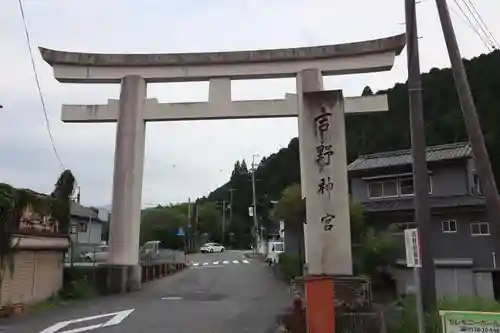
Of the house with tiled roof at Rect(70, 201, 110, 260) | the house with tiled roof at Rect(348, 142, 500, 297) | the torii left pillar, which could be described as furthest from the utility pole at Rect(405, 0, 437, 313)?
the house with tiled roof at Rect(70, 201, 110, 260)

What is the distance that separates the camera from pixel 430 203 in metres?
23.3

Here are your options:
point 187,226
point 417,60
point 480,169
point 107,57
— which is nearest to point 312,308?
point 480,169

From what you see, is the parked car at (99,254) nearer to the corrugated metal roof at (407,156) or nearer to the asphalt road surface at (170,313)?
the asphalt road surface at (170,313)

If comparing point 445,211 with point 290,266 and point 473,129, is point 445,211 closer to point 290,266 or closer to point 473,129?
point 290,266

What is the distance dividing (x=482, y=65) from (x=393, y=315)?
132 feet

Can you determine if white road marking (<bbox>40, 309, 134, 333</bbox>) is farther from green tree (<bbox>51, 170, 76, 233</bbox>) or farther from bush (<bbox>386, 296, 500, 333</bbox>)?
bush (<bbox>386, 296, 500, 333</bbox>)

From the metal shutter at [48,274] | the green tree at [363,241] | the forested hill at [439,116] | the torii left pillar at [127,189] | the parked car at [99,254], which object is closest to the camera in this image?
the metal shutter at [48,274]

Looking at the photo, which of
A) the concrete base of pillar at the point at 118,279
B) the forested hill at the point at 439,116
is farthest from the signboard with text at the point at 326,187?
the forested hill at the point at 439,116

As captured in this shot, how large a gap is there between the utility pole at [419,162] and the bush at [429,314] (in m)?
0.38

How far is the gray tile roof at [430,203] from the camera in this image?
76.8ft

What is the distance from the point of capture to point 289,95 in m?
19.9

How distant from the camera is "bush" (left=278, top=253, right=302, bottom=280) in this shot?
83.2ft

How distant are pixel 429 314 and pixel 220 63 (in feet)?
44.4

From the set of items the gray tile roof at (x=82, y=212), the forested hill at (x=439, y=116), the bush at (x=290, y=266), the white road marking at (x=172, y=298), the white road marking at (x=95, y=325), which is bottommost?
the white road marking at (x=95, y=325)
